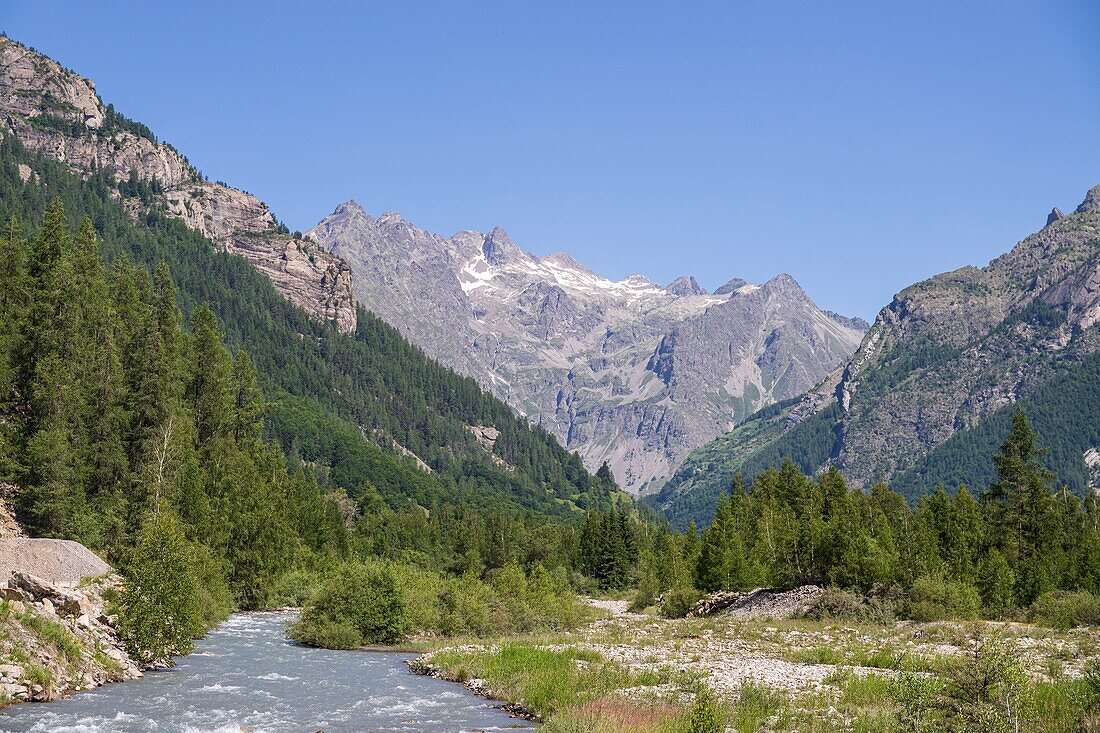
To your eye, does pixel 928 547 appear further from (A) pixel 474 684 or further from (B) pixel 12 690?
(B) pixel 12 690

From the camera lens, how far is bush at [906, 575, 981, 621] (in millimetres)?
80062

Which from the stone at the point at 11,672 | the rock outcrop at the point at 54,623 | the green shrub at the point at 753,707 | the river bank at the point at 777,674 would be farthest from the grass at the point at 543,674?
the stone at the point at 11,672

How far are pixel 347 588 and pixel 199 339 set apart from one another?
50.7 m

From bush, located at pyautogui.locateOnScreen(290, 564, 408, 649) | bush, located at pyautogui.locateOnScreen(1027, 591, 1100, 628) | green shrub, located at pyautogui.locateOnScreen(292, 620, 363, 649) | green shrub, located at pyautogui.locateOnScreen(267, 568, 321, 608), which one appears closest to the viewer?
green shrub, located at pyautogui.locateOnScreen(292, 620, 363, 649)

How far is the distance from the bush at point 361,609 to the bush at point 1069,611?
53.4 metres

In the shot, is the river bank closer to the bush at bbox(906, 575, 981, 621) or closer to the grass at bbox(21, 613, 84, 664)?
the bush at bbox(906, 575, 981, 621)

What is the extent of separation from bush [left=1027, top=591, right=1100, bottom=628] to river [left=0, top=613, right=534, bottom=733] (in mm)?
55173

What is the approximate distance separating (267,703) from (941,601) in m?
64.9

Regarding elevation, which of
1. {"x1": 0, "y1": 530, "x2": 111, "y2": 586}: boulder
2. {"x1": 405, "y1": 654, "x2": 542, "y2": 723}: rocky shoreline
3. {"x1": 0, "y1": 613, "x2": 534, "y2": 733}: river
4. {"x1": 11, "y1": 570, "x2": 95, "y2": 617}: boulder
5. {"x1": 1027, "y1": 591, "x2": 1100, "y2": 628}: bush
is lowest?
{"x1": 405, "y1": 654, "x2": 542, "y2": 723}: rocky shoreline

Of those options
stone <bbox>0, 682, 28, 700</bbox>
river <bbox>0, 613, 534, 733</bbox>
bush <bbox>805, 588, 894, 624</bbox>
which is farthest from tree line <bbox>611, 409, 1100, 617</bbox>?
stone <bbox>0, 682, 28, 700</bbox>

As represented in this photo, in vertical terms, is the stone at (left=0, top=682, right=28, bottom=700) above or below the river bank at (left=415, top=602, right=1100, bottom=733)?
above

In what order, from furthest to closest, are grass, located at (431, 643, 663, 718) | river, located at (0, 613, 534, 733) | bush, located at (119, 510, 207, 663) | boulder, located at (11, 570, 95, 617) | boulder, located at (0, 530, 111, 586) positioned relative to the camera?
boulder, located at (0, 530, 111, 586) < bush, located at (119, 510, 207, 663) < boulder, located at (11, 570, 95, 617) < grass, located at (431, 643, 663, 718) < river, located at (0, 613, 534, 733)

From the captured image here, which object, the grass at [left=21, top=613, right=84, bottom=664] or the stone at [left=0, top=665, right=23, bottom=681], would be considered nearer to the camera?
the stone at [left=0, top=665, right=23, bottom=681]

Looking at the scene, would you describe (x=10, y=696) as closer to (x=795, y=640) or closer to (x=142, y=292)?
(x=795, y=640)
